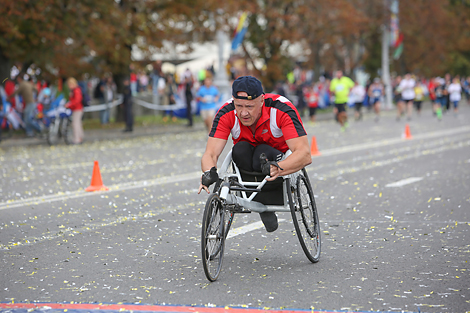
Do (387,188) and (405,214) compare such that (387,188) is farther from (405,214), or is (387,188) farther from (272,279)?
(272,279)

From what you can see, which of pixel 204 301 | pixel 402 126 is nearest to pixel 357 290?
pixel 204 301

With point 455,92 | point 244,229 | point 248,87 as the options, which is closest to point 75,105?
point 244,229

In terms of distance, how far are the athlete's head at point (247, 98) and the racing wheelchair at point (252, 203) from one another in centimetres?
39

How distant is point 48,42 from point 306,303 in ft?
60.6

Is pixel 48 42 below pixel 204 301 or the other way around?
the other way around

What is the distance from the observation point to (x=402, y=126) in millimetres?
24672

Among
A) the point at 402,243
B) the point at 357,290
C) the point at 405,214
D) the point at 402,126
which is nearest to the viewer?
the point at 357,290

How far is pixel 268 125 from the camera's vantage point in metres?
5.70

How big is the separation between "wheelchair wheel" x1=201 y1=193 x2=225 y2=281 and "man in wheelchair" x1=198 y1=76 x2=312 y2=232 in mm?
245

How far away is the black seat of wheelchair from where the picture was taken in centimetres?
568

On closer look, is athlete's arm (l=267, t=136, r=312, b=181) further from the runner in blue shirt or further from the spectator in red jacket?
the runner in blue shirt

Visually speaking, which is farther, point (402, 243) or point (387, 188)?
point (387, 188)

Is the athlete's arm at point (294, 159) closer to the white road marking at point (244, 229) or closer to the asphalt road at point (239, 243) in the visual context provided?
the asphalt road at point (239, 243)

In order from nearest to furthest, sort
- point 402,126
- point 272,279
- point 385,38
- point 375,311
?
point 375,311
point 272,279
point 402,126
point 385,38
